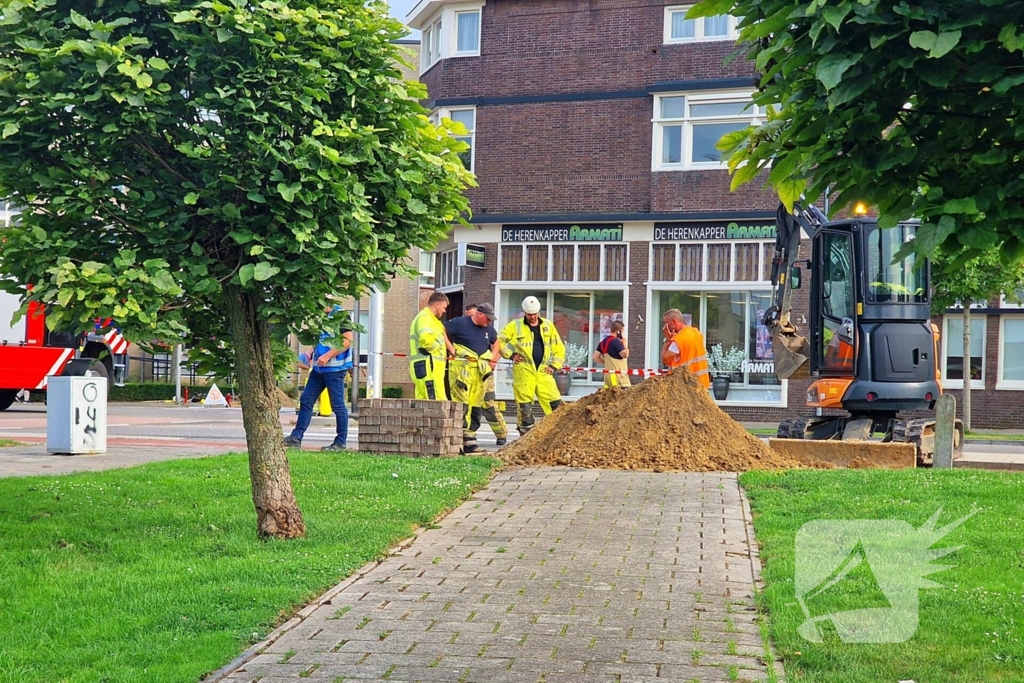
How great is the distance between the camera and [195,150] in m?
6.62

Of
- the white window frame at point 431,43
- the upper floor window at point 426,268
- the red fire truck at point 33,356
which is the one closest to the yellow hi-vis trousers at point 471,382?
the red fire truck at point 33,356

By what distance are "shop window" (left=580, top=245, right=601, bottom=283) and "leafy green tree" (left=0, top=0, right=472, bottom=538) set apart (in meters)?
20.8

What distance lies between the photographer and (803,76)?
12.7 ft

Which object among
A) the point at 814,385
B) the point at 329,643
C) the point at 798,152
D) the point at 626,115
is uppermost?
the point at 626,115

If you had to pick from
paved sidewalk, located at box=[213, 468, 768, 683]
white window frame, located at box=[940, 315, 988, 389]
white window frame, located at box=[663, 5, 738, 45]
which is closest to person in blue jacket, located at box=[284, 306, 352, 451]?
paved sidewalk, located at box=[213, 468, 768, 683]

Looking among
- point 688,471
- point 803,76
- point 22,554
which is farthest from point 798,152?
point 688,471

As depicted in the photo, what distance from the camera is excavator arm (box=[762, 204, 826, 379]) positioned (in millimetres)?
14383

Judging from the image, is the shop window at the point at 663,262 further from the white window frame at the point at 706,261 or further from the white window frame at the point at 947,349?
the white window frame at the point at 947,349

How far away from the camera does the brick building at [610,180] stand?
27000 millimetres

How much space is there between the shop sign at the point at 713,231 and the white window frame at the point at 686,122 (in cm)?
132

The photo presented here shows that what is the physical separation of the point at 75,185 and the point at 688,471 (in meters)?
7.01

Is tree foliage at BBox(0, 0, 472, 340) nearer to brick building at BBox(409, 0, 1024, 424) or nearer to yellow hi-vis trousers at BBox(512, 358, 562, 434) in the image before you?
yellow hi-vis trousers at BBox(512, 358, 562, 434)

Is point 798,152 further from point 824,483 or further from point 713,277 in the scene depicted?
point 713,277

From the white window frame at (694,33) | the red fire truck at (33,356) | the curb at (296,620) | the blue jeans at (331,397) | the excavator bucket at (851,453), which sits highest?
the white window frame at (694,33)
